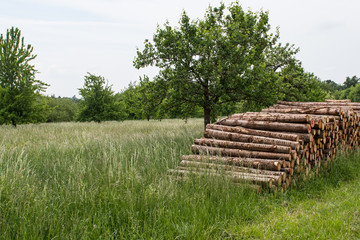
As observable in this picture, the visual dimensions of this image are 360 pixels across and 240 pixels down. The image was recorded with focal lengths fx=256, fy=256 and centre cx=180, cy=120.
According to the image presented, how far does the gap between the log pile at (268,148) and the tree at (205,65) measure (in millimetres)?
3591

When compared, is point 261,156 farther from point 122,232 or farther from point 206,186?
point 122,232

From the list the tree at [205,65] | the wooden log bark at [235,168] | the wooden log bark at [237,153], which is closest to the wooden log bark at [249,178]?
the wooden log bark at [235,168]

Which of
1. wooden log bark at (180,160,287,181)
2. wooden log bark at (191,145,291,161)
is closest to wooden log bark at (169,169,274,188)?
wooden log bark at (180,160,287,181)

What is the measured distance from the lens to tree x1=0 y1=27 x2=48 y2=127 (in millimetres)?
16188

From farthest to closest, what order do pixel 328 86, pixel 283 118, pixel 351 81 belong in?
pixel 351 81 → pixel 328 86 → pixel 283 118

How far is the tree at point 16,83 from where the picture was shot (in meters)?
16.2

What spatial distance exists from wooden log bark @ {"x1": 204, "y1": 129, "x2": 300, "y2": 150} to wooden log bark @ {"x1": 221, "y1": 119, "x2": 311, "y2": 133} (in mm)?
498

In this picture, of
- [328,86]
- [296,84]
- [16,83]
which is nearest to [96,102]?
[16,83]

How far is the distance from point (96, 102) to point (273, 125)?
17.8 meters

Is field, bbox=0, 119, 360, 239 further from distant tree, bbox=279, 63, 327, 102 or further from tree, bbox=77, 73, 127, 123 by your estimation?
tree, bbox=77, 73, 127, 123

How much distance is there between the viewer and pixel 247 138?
20.6ft

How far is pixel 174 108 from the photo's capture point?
11.9 metres

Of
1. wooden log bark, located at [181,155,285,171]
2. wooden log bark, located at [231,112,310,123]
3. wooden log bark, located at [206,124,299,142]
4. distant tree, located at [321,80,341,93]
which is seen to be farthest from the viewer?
distant tree, located at [321,80,341,93]

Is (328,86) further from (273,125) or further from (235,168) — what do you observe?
(235,168)
